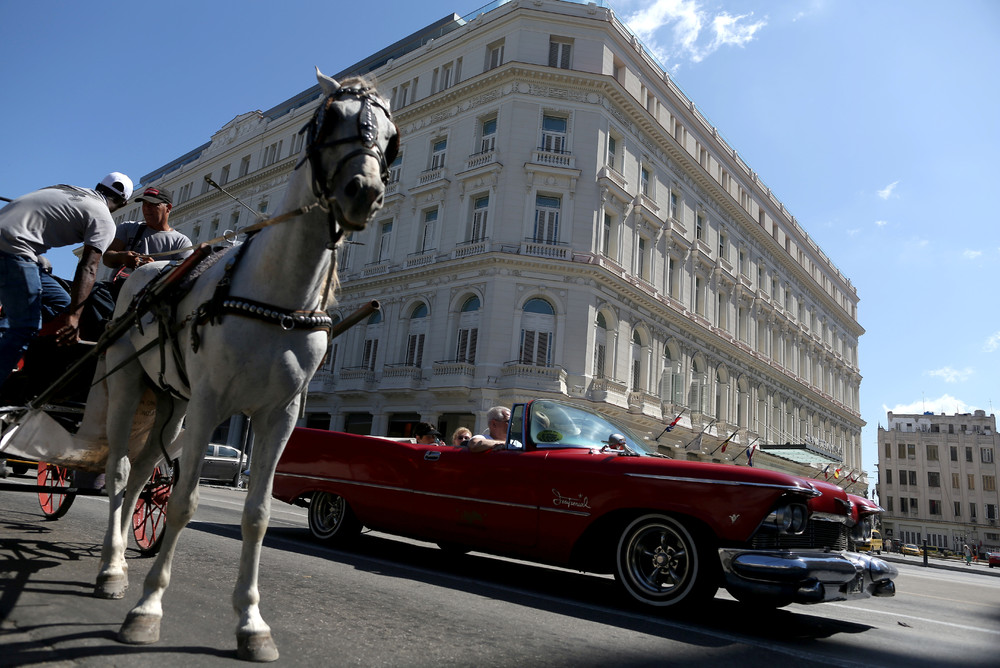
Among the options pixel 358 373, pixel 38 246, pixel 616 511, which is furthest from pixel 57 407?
pixel 358 373

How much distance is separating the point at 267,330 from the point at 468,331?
22017 mm

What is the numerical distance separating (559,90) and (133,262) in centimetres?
2440

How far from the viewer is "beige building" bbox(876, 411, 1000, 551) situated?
7119 cm

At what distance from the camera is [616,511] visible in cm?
463

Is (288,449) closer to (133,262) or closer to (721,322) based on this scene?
(133,262)

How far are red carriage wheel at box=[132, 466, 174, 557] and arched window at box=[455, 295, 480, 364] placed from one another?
1904cm

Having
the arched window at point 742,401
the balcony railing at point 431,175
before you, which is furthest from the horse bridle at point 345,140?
the arched window at point 742,401

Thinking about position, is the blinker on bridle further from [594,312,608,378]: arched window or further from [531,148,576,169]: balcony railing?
[531,148,576,169]: balcony railing

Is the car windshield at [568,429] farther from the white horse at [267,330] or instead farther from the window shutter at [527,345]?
the window shutter at [527,345]

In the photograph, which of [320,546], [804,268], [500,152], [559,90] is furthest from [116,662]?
[804,268]

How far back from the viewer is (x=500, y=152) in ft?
83.9

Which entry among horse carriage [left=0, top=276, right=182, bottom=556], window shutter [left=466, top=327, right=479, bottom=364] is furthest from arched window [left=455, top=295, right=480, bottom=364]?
horse carriage [left=0, top=276, right=182, bottom=556]

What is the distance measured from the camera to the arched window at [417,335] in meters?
26.1

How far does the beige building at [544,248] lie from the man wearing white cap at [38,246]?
19.4 metres
